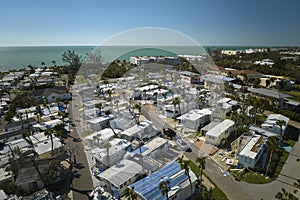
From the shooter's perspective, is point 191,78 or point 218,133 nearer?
point 218,133

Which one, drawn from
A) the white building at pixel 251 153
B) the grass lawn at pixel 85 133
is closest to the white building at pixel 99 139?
the grass lawn at pixel 85 133

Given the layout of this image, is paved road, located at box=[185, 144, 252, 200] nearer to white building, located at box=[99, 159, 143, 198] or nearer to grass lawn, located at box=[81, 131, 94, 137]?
white building, located at box=[99, 159, 143, 198]

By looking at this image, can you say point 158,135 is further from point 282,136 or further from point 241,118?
point 282,136

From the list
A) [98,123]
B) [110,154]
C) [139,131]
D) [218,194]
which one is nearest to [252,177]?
[218,194]

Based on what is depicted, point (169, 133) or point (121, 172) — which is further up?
point (121, 172)

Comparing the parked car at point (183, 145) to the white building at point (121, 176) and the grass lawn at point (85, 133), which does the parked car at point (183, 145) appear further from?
the grass lawn at point (85, 133)

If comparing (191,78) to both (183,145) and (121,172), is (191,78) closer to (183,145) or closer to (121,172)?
(183,145)
